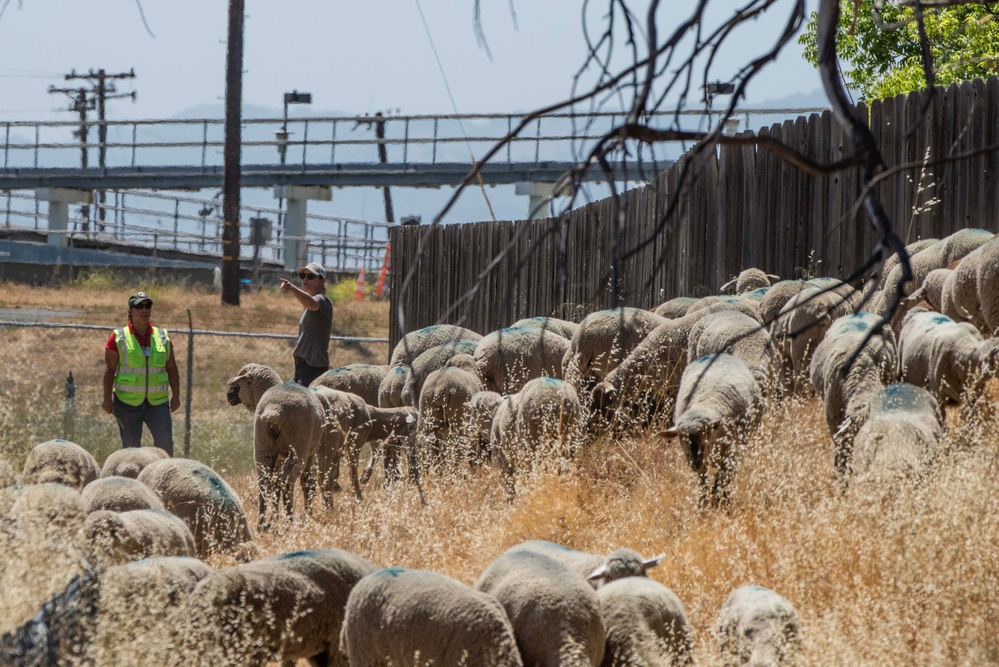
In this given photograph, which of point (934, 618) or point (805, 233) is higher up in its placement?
point (805, 233)

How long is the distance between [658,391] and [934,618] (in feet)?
12.3

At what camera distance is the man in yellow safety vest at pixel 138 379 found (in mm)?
10305

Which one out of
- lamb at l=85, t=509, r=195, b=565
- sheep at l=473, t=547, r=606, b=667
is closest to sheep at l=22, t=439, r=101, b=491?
lamb at l=85, t=509, r=195, b=565

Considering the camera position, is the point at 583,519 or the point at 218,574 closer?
the point at 218,574

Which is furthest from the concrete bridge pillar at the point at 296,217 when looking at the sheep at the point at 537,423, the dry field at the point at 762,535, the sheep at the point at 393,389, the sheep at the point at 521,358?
the sheep at the point at 537,423

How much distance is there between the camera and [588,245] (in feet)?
Answer: 51.4

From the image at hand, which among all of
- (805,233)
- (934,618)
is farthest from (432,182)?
(934,618)

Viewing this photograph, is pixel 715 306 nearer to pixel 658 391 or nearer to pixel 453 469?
pixel 658 391

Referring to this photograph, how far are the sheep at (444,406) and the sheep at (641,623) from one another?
4.07m

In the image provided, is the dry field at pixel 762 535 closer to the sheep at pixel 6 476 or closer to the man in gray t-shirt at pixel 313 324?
the sheep at pixel 6 476

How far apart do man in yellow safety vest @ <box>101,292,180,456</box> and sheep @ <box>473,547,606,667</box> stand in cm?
658

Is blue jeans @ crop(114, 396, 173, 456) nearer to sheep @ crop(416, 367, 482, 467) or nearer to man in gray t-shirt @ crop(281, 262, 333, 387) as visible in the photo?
man in gray t-shirt @ crop(281, 262, 333, 387)

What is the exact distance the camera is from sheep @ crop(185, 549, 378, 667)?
4.23 metres

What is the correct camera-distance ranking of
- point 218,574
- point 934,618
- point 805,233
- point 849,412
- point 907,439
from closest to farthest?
point 934,618 → point 218,574 → point 907,439 → point 849,412 → point 805,233
